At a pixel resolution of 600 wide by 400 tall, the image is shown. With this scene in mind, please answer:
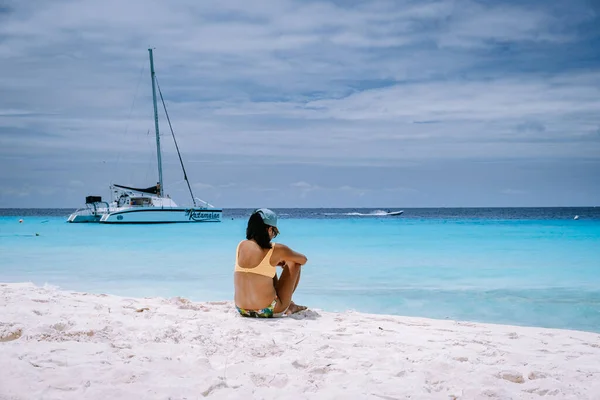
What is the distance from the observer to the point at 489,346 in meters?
4.46

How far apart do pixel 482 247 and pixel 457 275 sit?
30.1 feet

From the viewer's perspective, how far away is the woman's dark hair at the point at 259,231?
17.4 ft

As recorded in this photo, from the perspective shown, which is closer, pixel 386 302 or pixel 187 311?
pixel 187 311

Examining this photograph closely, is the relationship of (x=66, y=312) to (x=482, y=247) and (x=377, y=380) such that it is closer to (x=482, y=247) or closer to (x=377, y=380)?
(x=377, y=380)

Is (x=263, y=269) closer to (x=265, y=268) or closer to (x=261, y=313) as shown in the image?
(x=265, y=268)

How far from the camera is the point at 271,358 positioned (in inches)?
157

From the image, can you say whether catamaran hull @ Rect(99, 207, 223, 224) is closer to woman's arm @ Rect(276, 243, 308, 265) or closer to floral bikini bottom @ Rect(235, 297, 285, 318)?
floral bikini bottom @ Rect(235, 297, 285, 318)

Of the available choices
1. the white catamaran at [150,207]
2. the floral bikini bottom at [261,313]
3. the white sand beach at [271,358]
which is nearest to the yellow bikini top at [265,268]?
the floral bikini bottom at [261,313]

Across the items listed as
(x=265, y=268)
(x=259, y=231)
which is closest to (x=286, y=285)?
(x=265, y=268)

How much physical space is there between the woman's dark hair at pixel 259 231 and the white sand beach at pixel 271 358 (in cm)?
74

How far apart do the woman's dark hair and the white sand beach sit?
74 cm

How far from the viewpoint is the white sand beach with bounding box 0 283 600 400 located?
10.9 ft

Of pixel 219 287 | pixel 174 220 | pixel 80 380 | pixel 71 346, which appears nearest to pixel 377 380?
pixel 80 380

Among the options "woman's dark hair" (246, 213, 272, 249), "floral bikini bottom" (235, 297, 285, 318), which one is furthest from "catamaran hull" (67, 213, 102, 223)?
"woman's dark hair" (246, 213, 272, 249)
